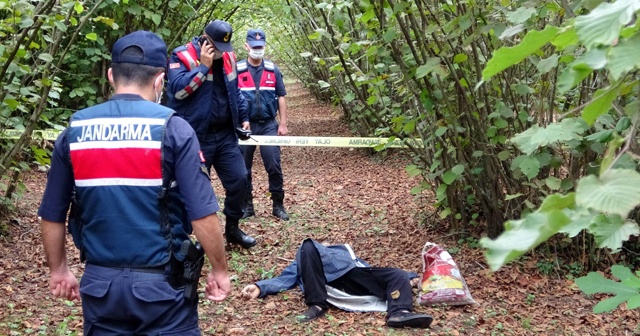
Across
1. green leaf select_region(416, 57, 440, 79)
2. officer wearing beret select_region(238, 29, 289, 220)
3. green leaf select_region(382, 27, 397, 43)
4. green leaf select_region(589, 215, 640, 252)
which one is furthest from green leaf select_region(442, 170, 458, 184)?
green leaf select_region(589, 215, 640, 252)

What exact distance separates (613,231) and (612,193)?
579 millimetres

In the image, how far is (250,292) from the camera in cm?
529

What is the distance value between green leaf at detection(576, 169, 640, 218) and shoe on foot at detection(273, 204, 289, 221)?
6.94 m

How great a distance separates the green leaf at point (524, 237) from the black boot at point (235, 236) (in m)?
5.44

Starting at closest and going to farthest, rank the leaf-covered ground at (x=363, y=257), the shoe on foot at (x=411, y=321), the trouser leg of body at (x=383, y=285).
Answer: the shoe on foot at (x=411, y=321)
the leaf-covered ground at (x=363, y=257)
the trouser leg of body at (x=383, y=285)

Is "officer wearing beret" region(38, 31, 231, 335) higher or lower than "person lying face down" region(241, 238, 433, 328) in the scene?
higher

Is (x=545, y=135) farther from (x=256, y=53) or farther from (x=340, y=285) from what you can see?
(x=256, y=53)

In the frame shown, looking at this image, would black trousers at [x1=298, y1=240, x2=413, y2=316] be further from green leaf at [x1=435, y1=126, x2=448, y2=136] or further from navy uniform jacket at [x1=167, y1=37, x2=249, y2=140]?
navy uniform jacket at [x1=167, y1=37, x2=249, y2=140]

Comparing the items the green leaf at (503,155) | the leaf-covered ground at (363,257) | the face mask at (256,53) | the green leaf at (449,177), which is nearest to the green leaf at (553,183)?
the green leaf at (503,155)

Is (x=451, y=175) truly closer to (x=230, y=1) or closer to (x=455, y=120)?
(x=455, y=120)

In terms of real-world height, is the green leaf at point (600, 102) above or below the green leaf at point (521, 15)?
above

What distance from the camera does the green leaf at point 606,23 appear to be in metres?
0.97

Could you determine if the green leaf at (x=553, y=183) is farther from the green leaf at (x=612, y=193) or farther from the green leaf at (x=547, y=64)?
the green leaf at (x=612, y=193)

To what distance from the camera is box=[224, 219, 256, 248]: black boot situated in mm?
6316
